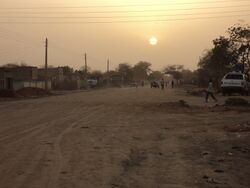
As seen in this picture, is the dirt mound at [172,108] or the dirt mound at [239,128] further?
the dirt mound at [172,108]

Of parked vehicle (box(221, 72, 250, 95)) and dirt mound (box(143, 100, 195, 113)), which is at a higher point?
parked vehicle (box(221, 72, 250, 95))

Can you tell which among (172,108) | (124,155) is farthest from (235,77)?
(124,155)

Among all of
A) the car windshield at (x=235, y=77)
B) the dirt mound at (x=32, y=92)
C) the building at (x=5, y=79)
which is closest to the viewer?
the car windshield at (x=235, y=77)

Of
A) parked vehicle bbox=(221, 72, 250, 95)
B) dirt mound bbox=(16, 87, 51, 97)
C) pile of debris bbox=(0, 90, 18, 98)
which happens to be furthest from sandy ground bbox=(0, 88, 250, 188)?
dirt mound bbox=(16, 87, 51, 97)

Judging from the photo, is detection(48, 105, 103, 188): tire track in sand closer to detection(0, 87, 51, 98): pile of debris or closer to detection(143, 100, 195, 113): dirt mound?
detection(143, 100, 195, 113): dirt mound

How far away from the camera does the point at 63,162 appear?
12273 millimetres

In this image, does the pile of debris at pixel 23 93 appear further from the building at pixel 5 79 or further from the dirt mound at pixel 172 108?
the dirt mound at pixel 172 108

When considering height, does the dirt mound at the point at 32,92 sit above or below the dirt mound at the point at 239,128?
below

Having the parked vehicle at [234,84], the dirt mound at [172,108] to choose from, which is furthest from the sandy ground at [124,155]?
the parked vehicle at [234,84]

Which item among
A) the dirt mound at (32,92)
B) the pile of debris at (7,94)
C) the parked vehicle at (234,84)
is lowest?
the dirt mound at (32,92)

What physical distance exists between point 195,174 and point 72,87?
107939 mm

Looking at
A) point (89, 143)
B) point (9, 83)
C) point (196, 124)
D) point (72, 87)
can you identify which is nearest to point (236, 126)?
point (196, 124)

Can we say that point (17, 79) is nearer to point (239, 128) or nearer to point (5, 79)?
point (5, 79)

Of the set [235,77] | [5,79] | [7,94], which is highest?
[235,77]
